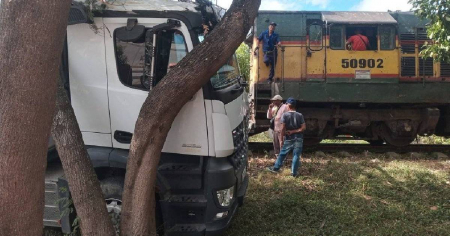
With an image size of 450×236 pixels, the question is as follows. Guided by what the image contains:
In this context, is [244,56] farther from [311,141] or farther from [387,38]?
[387,38]

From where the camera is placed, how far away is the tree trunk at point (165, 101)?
11.9 ft

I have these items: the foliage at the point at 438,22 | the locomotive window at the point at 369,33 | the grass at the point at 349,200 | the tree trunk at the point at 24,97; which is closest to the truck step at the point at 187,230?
the grass at the point at 349,200

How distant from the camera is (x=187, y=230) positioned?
4215 millimetres

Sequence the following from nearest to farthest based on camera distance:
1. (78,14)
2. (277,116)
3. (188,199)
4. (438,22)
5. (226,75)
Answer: (78,14), (188,199), (226,75), (438,22), (277,116)

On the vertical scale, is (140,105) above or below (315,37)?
below

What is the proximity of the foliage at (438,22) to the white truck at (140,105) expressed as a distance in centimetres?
391

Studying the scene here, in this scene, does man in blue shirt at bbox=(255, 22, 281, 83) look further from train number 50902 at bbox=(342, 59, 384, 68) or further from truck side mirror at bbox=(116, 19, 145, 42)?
truck side mirror at bbox=(116, 19, 145, 42)

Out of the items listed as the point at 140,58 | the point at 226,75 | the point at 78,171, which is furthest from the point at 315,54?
the point at 78,171

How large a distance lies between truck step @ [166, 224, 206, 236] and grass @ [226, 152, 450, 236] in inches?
36.9

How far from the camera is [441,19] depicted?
6316 mm

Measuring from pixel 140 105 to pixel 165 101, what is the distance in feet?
1.91

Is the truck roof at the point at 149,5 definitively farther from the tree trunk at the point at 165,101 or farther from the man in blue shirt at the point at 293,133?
the man in blue shirt at the point at 293,133

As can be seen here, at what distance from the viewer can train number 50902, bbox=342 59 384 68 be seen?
30.6 feet

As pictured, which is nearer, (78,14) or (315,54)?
(78,14)
